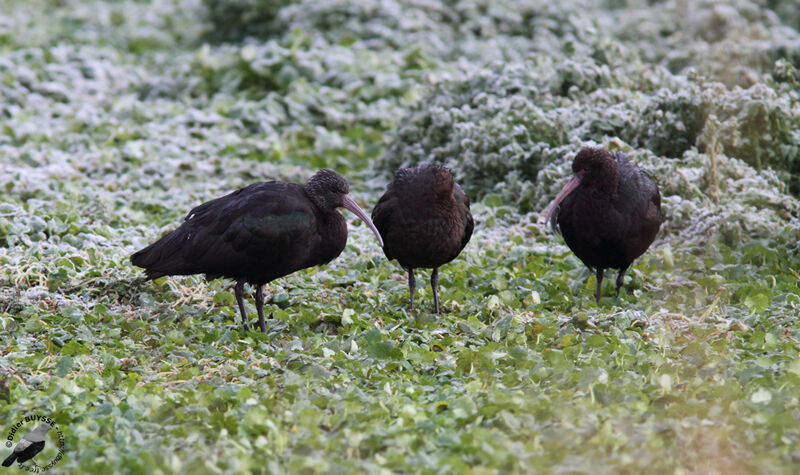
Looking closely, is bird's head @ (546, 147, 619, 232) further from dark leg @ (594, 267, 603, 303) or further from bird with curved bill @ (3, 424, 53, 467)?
bird with curved bill @ (3, 424, 53, 467)

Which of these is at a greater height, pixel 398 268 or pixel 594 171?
pixel 594 171

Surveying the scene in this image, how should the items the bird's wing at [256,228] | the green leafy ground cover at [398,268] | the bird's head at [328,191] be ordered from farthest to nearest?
the bird's head at [328,191], the bird's wing at [256,228], the green leafy ground cover at [398,268]

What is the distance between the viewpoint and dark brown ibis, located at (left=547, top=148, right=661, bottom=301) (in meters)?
7.30

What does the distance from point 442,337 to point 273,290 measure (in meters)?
1.73

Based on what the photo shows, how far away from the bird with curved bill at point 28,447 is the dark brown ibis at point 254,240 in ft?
6.73

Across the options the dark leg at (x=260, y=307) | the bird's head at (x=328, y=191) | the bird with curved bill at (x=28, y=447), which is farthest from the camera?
the bird's head at (x=328, y=191)

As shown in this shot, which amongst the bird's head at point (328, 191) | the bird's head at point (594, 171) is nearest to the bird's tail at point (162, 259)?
the bird's head at point (328, 191)

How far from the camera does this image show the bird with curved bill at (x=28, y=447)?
480cm

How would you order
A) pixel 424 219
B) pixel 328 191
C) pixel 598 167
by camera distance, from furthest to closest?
pixel 598 167, pixel 424 219, pixel 328 191

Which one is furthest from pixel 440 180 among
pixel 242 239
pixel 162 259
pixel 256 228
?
pixel 162 259

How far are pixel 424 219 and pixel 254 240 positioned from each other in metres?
1.37

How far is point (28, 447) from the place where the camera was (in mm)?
4848

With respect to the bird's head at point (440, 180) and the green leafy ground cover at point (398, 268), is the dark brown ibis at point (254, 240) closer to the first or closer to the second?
the green leafy ground cover at point (398, 268)

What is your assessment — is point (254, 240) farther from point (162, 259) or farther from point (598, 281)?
point (598, 281)
